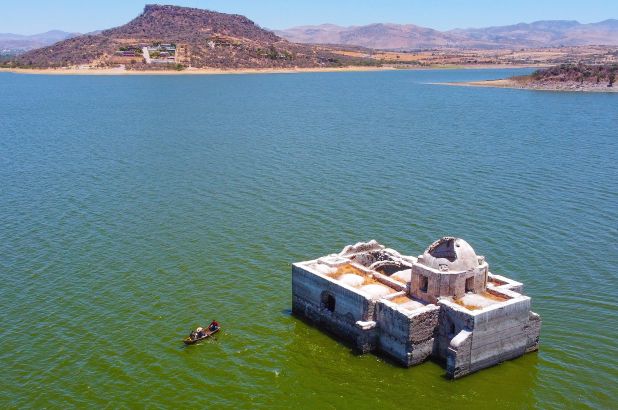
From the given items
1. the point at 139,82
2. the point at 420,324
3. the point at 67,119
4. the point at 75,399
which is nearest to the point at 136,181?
the point at 75,399

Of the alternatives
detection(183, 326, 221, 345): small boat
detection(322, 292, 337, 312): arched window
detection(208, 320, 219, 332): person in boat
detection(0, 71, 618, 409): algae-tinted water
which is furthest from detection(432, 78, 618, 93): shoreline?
detection(183, 326, 221, 345): small boat

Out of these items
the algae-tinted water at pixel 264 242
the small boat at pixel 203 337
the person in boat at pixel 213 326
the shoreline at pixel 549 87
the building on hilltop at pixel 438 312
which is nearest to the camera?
the building on hilltop at pixel 438 312

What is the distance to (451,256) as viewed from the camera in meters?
29.5

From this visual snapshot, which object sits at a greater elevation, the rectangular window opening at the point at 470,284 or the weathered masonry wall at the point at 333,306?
the rectangular window opening at the point at 470,284

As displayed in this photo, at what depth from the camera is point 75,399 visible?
88.0 feet

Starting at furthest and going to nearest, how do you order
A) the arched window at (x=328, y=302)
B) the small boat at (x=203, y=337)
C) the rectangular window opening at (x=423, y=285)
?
the arched window at (x=328, y=302), the small boat at (x=203, y=337), the rectangular window opening at (x=423, y=285)

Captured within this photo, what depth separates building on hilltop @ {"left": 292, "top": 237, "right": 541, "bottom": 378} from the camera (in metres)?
27.8

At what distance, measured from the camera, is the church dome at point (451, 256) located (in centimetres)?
2919

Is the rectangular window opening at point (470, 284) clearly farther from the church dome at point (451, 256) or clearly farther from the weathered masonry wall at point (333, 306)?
the weathered masonry wall at point (333, 306)

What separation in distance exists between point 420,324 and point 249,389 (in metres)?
8.73

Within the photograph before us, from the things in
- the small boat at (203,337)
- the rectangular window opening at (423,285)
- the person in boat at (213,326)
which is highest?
the rectangular window opening at (423,285)

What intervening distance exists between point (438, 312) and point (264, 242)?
18.5 metres

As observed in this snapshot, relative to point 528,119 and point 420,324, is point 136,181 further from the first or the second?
point 528,119

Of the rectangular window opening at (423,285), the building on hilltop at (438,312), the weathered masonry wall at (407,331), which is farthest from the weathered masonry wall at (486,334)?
the rectangular window opening at (423,285)
